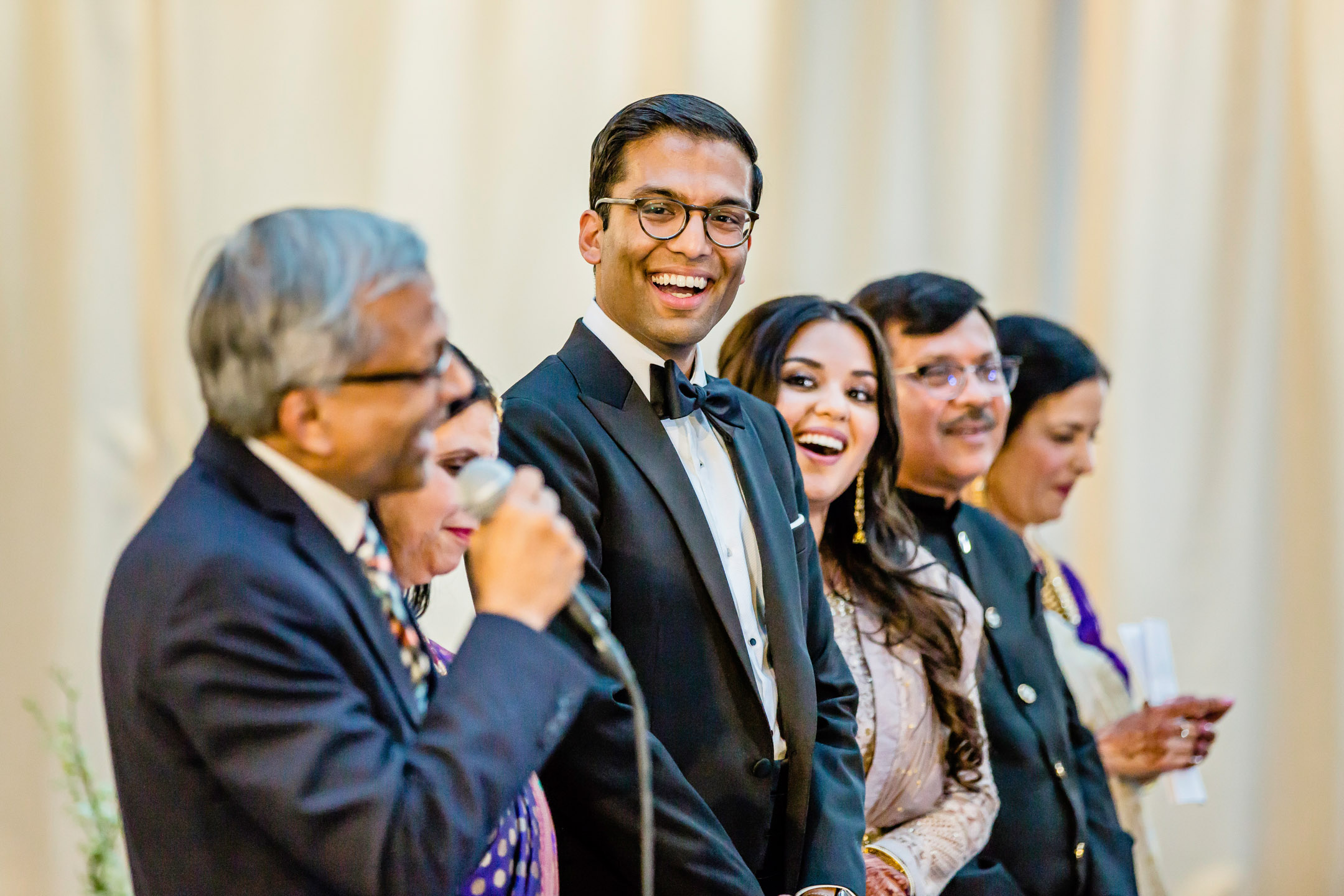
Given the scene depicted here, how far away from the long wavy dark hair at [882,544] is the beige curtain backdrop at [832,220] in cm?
136

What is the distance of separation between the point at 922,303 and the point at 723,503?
3.30ft

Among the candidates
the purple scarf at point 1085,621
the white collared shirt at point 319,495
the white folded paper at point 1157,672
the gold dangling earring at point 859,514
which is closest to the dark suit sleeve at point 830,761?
the gold dangling earring at point 859,514

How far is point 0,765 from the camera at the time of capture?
345 cm

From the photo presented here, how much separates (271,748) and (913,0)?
4216mm

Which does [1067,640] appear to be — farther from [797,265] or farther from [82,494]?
[82,494]

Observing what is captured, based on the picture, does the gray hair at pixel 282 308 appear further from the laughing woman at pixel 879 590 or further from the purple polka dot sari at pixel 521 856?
the laughing woman at pixel 879 590

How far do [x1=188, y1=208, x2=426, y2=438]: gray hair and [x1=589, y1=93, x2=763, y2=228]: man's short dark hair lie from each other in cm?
84

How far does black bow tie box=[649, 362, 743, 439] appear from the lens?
6.53 feet

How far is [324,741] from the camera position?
1144 mm

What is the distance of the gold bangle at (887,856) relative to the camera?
86.4 inches

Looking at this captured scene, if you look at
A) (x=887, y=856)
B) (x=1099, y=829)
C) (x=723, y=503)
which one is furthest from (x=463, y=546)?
(x=1099, y=829)

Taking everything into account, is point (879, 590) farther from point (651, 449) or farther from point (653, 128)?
point (653, 128)

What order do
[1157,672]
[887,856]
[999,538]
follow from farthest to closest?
1. [1157,672]
2. [999,538]
3. [887,856]

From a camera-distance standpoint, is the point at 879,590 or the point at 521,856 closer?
the point at 521,856
